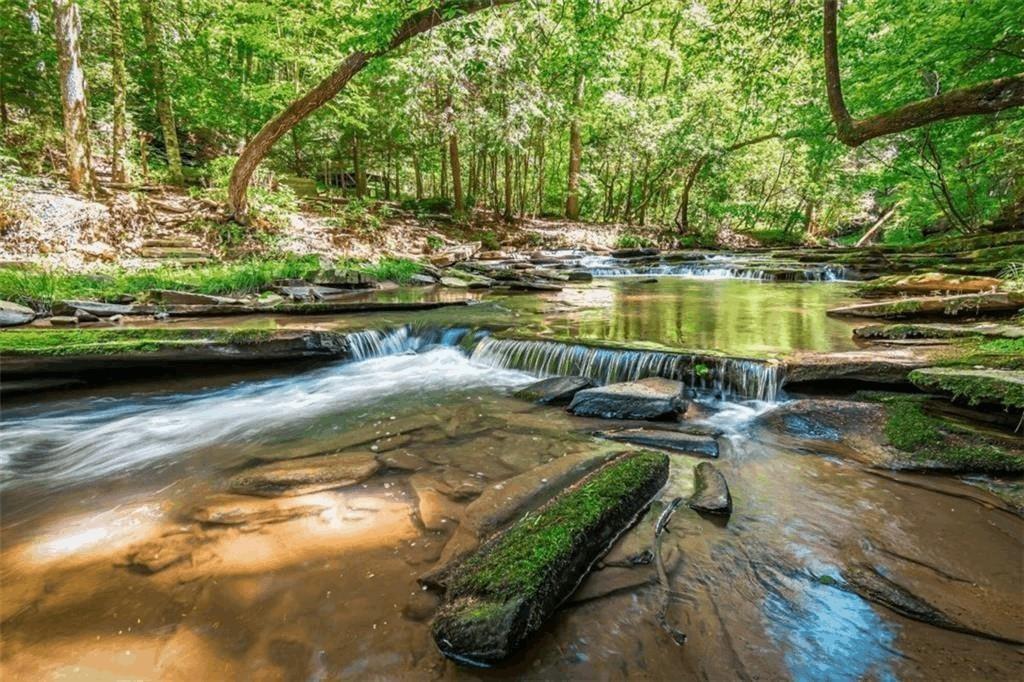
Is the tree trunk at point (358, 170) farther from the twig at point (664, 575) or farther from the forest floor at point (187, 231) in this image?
the twig at point (664, 575)

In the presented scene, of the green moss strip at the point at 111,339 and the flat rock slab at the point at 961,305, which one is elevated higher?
the flat rock slab at the point at 961,305

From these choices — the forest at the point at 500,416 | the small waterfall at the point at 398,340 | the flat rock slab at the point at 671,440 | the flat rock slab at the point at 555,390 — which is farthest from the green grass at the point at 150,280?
the flat rock slab at the point at 671,440

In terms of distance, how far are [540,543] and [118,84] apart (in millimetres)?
18124

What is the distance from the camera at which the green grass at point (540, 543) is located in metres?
2.17

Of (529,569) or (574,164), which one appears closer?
(529,569)

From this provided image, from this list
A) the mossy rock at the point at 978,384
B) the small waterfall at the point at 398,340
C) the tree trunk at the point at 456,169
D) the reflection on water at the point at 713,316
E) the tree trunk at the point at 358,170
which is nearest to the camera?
the mossy rock at the point at 978,384

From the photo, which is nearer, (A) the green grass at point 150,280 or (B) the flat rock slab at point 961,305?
(B) the flat rock slab at point 961,305

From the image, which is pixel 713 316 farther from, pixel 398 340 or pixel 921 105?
pixel 398 340

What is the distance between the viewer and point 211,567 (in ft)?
8.52

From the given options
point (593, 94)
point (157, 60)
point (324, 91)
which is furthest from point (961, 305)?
point (157, 60)

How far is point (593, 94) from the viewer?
1068 cm

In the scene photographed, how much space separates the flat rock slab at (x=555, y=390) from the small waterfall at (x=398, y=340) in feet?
8.36

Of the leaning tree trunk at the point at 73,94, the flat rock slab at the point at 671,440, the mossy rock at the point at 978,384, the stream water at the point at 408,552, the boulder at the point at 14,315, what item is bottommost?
the stream water at the point at 408,552

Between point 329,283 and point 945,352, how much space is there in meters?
11.6
